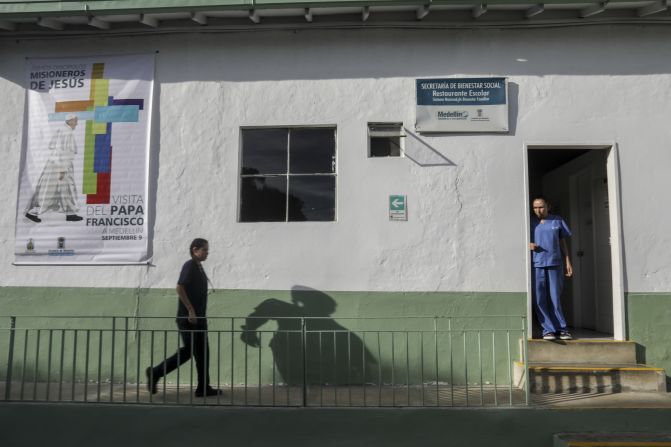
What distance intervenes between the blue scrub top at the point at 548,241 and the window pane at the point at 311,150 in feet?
8.90

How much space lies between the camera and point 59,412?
17.4 ft

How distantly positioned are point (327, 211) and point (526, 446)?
11.0 ft

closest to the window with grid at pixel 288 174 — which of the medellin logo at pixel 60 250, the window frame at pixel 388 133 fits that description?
the window frame at pixel 388 133

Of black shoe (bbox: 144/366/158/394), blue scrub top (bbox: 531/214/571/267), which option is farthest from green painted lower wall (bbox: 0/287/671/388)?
black shoe (bbox: 144/366/158/394)

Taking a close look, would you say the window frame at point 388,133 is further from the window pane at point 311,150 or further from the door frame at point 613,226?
the door frame at point 613,226

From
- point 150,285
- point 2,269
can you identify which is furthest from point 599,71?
point 2,269

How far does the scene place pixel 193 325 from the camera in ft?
19.2

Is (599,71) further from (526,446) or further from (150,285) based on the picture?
(150,285)

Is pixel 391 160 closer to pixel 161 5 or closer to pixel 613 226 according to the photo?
pixel 613 226

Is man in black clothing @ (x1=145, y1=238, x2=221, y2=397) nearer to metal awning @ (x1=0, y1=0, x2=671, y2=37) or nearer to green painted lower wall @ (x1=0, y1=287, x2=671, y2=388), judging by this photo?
green painted lower wall @ (x1=0, y1=287, x2=671, y2=388)

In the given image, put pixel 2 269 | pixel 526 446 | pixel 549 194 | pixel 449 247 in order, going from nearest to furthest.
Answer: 1. pixel 526 446
2. pixel 449 247
3. pixel 2 269
4. pixel 549 194

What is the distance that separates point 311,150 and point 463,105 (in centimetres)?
196

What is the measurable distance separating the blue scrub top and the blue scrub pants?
0.27ft

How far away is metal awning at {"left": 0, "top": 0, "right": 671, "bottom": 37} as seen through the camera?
250 inches
